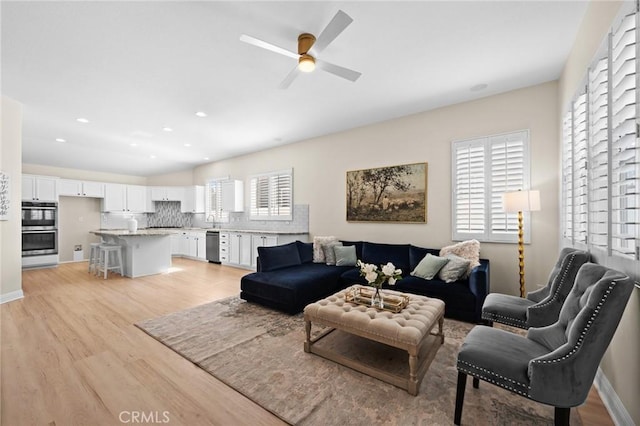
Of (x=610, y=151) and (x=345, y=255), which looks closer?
(x=610, y=151)

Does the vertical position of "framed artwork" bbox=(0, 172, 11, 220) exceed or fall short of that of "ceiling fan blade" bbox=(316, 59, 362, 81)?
it falls short

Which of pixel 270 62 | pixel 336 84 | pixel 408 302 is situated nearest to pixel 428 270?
pixel 408 302

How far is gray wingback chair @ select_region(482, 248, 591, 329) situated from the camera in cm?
209

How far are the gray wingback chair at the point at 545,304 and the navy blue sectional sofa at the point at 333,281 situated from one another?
29.3 inches

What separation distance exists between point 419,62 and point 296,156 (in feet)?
11.7

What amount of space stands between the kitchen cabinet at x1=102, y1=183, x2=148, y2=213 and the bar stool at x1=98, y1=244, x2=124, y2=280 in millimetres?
2673

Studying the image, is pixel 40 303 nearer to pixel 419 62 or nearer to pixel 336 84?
pixel 336 84

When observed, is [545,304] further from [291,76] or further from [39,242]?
[39,242]

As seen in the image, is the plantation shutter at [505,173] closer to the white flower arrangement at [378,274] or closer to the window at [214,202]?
the white flower arrangement at [378,274]

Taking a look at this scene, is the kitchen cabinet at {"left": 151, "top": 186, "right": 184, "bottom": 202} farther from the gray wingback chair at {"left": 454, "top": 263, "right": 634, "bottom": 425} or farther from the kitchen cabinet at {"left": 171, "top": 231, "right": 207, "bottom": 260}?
the gray wingback chair at {"left": 454, "top": 263, "right": 634, "bottom": 425}

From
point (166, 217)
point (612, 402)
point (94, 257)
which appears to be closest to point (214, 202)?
point (166, 217)

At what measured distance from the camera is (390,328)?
6.80ft

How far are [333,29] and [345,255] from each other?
10.8ft

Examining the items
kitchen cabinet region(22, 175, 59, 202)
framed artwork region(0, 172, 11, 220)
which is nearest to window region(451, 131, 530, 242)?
framed artwork region(0, 172, 11, 220)
